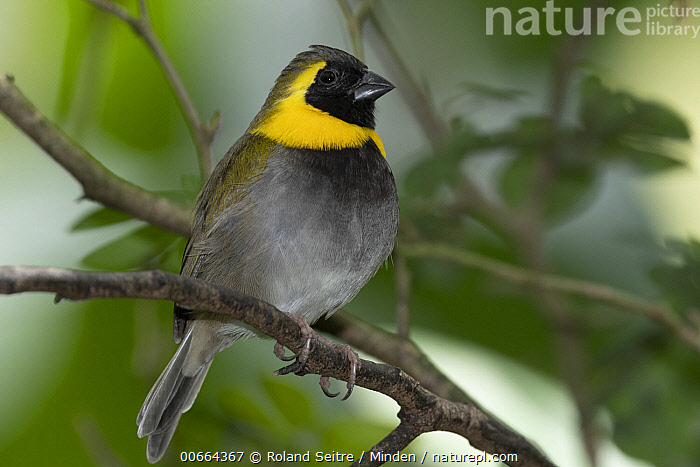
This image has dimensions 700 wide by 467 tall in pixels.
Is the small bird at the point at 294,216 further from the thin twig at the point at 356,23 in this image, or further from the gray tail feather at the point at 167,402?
the thin twig at the point at 356,23

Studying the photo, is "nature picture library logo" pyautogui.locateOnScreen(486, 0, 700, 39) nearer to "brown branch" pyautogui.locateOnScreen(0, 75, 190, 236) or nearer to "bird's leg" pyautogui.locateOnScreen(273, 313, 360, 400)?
"brown branch" pyautogui.locateOnScreen(0, 75, 190, 236)

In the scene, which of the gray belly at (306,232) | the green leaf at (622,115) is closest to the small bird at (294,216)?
the gray belly at (306,232)

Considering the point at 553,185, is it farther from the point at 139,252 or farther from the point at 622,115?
the point at 139,252

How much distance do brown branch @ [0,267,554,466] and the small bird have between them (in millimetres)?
430

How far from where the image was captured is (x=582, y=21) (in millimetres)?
3926

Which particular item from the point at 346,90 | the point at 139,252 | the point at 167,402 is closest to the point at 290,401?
the point at 167,402

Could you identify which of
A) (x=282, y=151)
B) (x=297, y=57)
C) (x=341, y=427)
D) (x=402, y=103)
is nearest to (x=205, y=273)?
(x=282, y=151)

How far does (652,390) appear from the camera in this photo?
3.28 metres

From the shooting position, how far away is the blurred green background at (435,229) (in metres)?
3.08

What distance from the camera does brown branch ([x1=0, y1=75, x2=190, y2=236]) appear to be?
8.86 feet

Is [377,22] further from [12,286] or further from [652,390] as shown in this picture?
[12,286]

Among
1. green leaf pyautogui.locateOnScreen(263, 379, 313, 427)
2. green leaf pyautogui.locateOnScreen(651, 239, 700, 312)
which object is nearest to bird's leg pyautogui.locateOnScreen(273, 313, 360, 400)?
green leaf pyautogui.locateOnScreen(263, 379, 313, 427)

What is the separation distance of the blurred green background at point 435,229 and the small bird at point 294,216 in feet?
0.73

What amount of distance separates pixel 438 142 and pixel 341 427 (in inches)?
69.2
